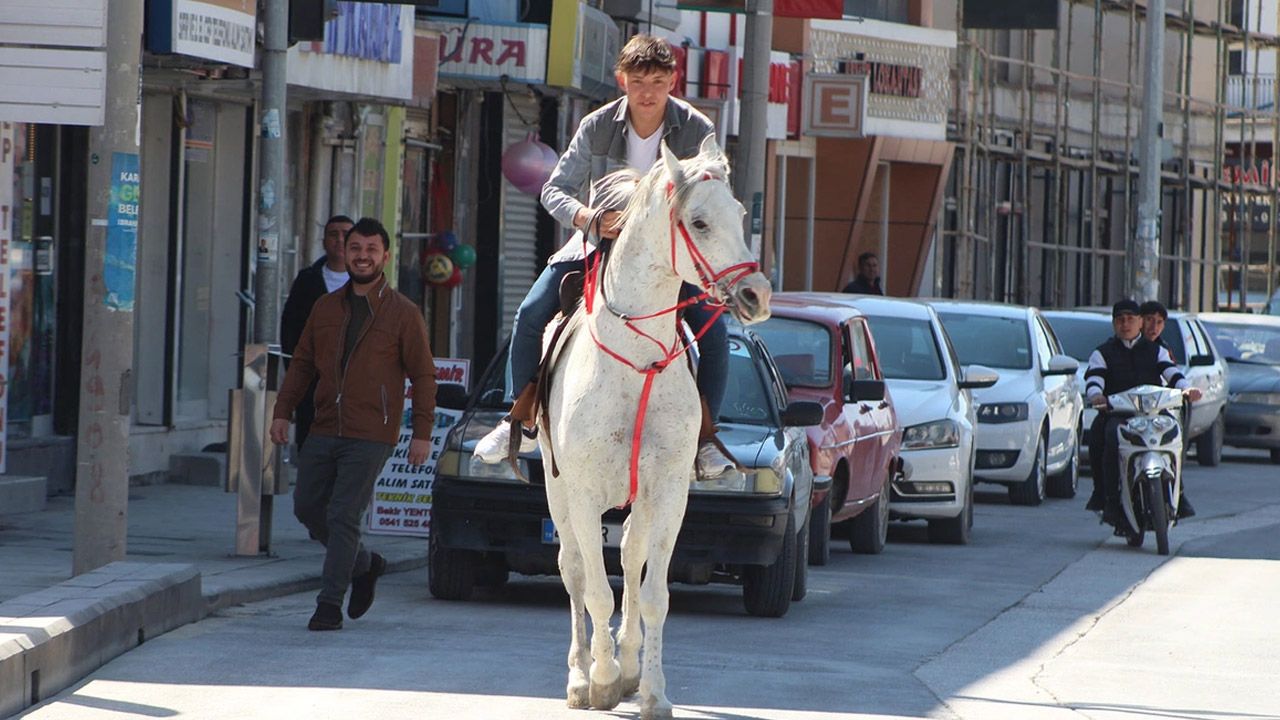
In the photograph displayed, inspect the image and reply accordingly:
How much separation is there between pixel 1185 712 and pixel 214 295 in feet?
40.1

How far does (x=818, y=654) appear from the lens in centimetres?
1115

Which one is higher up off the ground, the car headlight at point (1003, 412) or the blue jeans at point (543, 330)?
the blue jeans at point (543, 330)

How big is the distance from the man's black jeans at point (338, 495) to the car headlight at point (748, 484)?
1.67 meters

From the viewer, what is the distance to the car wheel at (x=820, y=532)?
598 inches

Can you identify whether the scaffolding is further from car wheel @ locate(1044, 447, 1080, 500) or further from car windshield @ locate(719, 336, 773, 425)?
car windshield @ locate(719, 336, 773, 425)

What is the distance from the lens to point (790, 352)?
16.0 meters

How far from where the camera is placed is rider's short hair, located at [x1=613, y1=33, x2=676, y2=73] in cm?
956

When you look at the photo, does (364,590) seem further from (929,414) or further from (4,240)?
(929,414)

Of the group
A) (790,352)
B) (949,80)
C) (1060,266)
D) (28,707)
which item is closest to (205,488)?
(790,352)

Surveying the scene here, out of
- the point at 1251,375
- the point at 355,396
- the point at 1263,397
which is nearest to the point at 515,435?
the point at 355,396

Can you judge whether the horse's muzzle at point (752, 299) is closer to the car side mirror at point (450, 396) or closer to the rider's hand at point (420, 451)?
the rider's hand at point (420, 451)

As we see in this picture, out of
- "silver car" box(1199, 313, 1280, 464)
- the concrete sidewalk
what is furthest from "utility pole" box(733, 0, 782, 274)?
"silver car" box(1199, 313, 1280, 464)

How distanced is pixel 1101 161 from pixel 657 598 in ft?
145

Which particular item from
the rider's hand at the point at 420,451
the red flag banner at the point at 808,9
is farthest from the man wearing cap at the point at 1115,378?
the red flag banner at the point at 808,9
